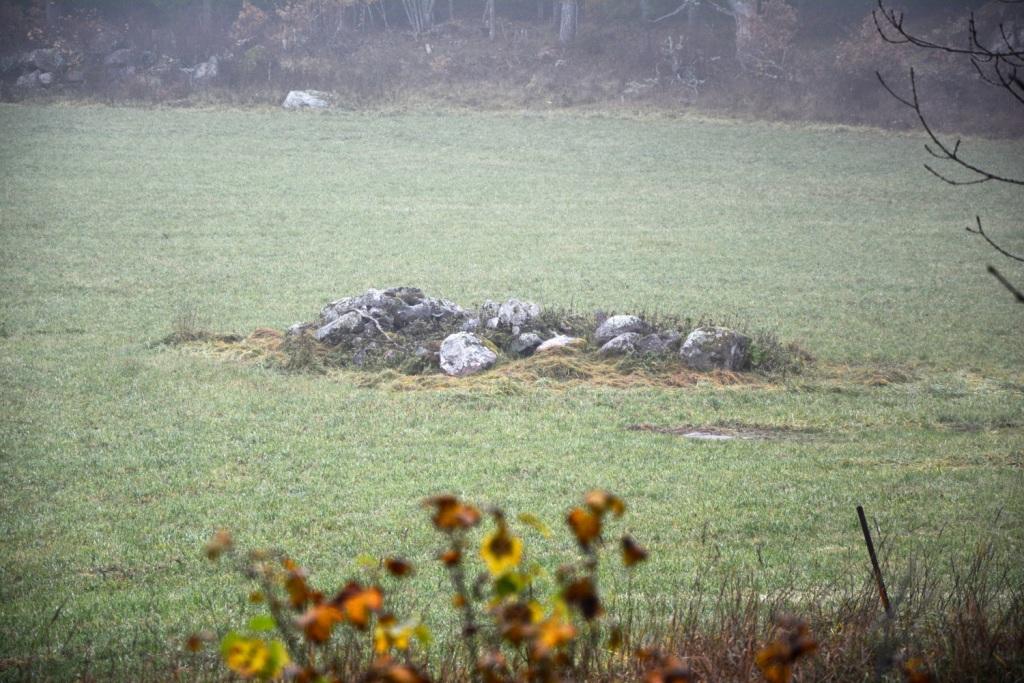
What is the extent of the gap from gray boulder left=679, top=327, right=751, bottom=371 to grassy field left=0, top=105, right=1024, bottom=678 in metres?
0.89

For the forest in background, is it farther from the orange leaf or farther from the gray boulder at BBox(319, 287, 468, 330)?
the orange leaf

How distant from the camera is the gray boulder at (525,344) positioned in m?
15.4

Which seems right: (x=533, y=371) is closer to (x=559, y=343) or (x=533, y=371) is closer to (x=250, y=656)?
(x=559, y=343)

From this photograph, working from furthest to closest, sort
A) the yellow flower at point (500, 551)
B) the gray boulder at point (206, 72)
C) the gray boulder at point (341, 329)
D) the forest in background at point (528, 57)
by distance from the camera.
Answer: the gray boulder at point (206, 72), the forest in background at point (528, 57), the gray boulder at point (341, 329), the yellow flower at point (500, 551)

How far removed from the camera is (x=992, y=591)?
21.6 feet

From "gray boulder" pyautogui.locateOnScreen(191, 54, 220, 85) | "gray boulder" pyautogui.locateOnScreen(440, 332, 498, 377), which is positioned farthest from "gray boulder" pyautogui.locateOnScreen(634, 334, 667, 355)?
"gray boulder" pyautogui.locateOnScreen(191, 54, 220, 85)

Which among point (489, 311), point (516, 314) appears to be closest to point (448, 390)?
point (516, 314)

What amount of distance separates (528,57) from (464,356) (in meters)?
39.7

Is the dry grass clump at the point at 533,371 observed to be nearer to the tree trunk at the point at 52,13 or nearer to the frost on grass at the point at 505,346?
the frost on grass at the point at 505,346

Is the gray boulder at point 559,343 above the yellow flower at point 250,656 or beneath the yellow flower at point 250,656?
beneath

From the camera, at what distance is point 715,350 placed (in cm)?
1498

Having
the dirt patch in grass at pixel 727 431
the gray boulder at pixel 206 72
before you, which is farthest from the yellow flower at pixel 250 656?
the gray boulder at pixel 206 72

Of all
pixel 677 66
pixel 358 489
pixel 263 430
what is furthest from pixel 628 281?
pixel 677 66

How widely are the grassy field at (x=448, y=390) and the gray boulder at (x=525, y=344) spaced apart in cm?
135
